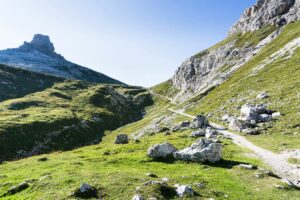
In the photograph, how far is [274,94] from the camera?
88625 mm

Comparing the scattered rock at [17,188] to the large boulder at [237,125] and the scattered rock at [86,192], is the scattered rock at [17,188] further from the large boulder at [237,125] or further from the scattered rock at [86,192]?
the large boulder at [237,125]

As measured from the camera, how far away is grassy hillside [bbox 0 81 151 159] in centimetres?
9231

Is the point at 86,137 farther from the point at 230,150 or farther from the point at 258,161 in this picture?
the point at 258,161

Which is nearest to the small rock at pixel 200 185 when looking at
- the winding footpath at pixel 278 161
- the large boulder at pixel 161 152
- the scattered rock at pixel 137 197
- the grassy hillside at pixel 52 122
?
the scattered rock at pixel 137 197

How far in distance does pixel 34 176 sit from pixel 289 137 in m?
41.7


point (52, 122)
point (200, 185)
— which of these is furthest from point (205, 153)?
point (52, 122)

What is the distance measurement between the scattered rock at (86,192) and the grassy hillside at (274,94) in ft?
103

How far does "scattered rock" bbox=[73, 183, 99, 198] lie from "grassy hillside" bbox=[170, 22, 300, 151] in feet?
103

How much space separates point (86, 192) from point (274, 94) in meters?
72.3

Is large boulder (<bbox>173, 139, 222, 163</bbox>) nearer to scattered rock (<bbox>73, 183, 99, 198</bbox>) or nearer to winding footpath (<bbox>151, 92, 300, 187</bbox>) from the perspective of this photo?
winding footpath (<bbox>151, 92, 300, 187</bbox>)

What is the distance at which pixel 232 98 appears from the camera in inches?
4186

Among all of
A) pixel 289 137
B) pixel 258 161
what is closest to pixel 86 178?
pixel 258 161

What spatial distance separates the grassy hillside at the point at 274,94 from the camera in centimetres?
5850

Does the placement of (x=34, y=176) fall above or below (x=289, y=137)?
below
